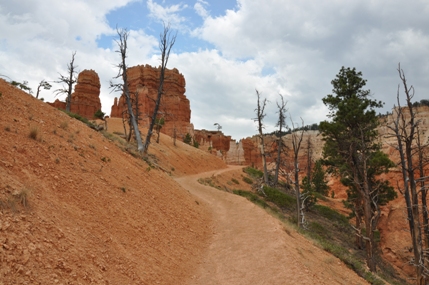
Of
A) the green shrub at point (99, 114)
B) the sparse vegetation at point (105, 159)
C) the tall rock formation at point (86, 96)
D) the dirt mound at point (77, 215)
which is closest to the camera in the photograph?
the dirt mound at point (77, 215)

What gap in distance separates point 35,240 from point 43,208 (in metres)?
1.20

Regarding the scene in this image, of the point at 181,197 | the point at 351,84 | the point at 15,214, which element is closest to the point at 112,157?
the point at 181,197

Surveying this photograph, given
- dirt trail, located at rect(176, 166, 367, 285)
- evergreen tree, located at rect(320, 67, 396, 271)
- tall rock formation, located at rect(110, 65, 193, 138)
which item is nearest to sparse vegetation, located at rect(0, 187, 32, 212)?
dirt trail, located at rect(176, 166, 367, 285)

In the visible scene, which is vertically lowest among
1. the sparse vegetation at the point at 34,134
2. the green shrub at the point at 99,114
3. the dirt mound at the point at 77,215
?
the dirt mound at the point at 77,215

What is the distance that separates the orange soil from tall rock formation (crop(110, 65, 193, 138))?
58451 millimetres

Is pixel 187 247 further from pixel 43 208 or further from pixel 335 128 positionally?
pixel 335 128

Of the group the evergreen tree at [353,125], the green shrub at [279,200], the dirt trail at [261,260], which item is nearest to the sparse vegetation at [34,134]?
the dirt trail at [261,260]

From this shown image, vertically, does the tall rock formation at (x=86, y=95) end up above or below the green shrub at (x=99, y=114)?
above

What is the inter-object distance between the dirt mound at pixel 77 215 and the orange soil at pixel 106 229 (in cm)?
3

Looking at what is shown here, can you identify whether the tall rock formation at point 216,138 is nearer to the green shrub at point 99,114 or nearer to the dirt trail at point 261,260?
the green shrub at point 99,114

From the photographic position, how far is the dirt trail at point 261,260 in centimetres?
803

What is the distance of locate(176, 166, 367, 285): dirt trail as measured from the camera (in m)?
8.03

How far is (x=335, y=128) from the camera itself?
2050 cm

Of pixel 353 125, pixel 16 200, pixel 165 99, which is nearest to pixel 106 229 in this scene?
pixel 16 200
